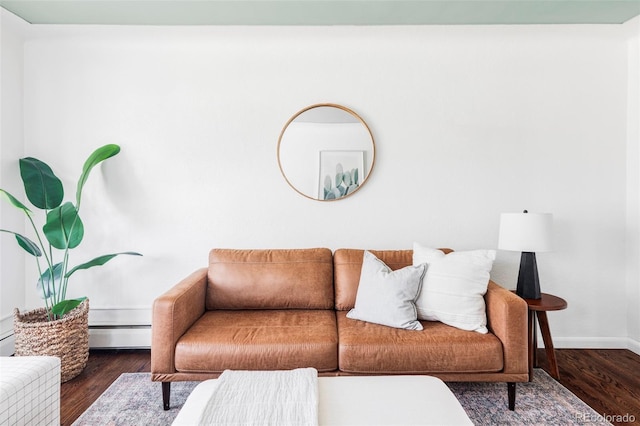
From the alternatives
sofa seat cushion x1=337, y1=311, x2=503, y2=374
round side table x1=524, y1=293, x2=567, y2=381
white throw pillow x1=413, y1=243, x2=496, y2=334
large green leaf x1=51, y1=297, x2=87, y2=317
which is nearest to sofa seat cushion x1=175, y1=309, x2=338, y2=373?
sofa seat cushion x1=337, y1=311, x2=503, y2=374

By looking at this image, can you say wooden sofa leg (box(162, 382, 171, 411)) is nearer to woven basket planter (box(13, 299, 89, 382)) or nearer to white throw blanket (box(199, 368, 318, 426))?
white throw blanket (box(199, 368, 318, 426))

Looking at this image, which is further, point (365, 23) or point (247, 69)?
point (247, 69)

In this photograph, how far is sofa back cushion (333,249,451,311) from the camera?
2418 millimetres

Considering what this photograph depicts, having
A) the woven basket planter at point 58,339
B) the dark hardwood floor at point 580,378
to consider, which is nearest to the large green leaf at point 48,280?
the woven basket planter at point 58,339

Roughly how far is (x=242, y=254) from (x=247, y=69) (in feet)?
4.77

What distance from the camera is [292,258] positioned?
2.51 m

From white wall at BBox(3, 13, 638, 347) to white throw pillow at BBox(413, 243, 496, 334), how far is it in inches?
24.7

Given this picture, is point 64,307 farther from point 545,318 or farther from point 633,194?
point 633,194

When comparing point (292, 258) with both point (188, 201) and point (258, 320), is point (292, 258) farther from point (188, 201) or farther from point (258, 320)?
point (188, 201)

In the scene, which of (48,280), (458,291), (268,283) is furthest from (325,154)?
(48,280)

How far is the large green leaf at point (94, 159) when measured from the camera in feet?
8.09

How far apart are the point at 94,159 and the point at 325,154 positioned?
5.47 ft

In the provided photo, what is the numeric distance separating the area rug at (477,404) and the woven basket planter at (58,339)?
0.33m

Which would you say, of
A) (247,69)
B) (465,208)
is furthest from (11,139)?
(465,208)
